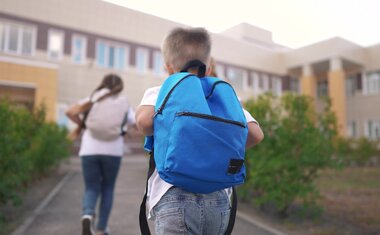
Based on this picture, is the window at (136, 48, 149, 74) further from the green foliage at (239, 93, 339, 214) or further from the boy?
the boy

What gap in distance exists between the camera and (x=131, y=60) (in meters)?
8.77

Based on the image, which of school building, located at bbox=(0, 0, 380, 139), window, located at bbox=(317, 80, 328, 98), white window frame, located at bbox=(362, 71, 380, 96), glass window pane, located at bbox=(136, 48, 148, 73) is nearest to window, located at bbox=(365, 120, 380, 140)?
school building, located at bbox=(0, 0, 380, 139)

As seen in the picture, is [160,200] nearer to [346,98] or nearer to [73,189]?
[73,189]

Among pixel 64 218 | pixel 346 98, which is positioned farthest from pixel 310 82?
pixel 64 218

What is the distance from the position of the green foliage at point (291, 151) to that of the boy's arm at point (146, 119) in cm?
280

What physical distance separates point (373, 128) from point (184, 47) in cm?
2408

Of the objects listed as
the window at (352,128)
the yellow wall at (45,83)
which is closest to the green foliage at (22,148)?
the yellow wall at (45,83)

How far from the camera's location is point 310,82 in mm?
21172

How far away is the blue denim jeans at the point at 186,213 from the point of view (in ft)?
3.92

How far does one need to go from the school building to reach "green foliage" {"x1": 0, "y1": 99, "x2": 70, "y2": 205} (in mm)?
730

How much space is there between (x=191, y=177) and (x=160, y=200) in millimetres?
214

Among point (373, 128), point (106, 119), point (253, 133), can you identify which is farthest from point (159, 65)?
point (373, 128)

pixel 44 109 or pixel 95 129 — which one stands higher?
pixel 44 109

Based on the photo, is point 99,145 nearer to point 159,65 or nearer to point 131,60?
point 159,65
